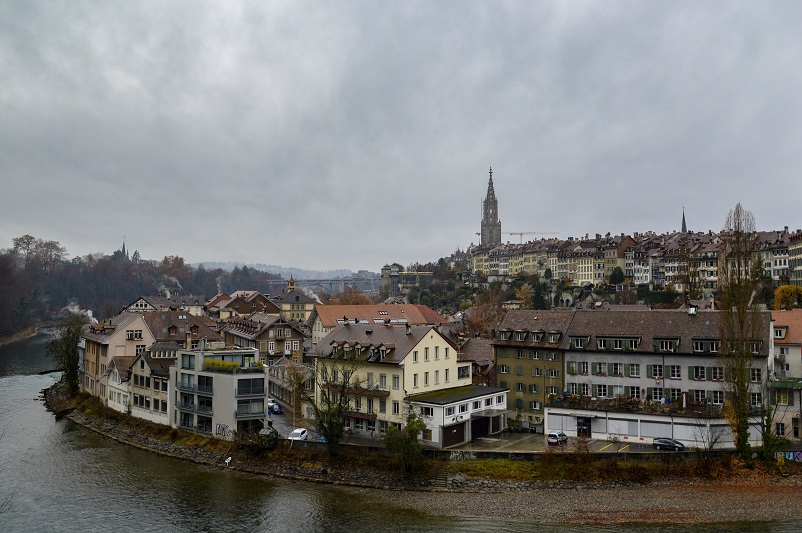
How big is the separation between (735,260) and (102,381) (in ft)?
170

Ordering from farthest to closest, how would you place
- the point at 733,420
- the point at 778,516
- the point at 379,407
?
the point at 379,407 → the point at 733,420 → the point at 778,516

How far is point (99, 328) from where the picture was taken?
61.4 meters

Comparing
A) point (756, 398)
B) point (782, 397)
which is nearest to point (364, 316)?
point (756, 398)

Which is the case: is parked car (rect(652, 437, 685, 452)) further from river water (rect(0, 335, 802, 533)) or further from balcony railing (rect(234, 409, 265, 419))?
balcony railing (rect(234, 409, 265, 419))

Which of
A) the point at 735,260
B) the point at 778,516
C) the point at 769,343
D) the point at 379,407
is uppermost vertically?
the point at 735,260

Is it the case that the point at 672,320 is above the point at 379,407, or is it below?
above

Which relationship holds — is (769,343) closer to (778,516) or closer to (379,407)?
(778,516)

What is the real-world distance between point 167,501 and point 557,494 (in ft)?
68.0

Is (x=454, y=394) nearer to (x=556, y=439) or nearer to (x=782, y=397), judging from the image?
(x=556, y=439)

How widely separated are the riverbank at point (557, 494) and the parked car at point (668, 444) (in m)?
2.64

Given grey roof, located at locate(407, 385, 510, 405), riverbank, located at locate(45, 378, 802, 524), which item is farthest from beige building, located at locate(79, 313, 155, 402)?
grey roof, located at locate(407, 385, 510, 405)

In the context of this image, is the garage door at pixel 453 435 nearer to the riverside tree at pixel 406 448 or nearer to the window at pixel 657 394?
the riverside tree at pixel 406 448

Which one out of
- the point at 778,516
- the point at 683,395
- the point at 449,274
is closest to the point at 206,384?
the point at 683,395

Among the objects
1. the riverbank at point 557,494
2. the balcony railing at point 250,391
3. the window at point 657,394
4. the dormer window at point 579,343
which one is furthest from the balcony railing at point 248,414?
the window at point 657,394
